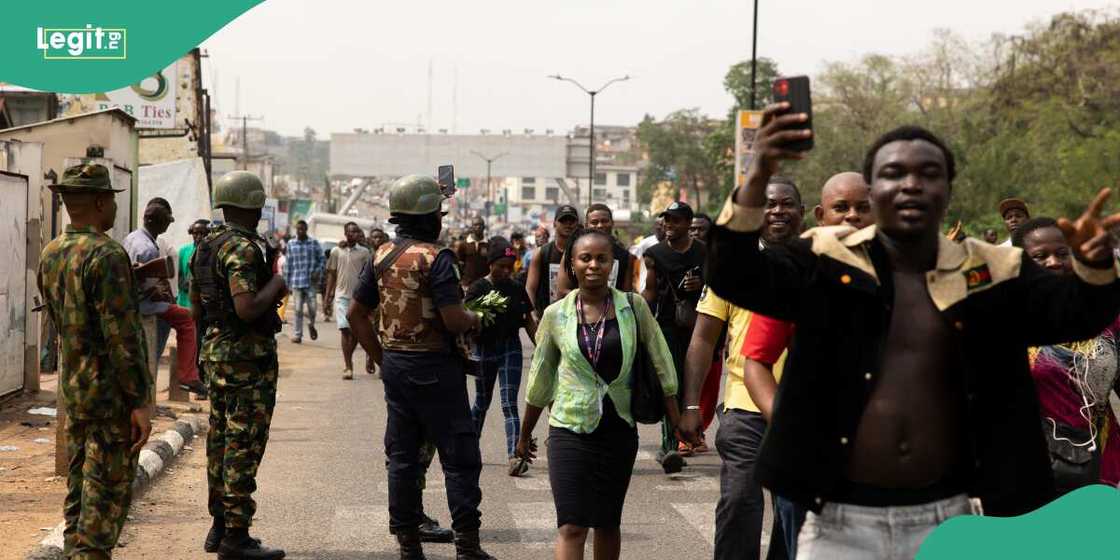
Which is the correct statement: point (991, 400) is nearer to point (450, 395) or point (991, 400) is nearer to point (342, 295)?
point (450, 395)

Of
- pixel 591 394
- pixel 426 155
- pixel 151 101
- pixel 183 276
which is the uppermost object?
pixel 151 101

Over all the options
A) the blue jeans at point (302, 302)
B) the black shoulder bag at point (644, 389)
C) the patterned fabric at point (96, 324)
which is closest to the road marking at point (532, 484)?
the black shoulder bag at point (644, 389)

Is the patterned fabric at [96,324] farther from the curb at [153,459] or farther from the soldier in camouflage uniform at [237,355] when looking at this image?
the soldier in camouflage uniform at [237,355]

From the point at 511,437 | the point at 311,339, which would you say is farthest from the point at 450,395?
the point at 311,339

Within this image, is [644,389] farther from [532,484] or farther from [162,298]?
[162,298]

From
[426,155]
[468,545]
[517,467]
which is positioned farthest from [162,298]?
[426,155]

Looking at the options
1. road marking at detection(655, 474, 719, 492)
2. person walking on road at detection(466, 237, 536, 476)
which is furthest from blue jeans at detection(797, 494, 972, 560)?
person walking on road at detection(466, 237, 536, 476)

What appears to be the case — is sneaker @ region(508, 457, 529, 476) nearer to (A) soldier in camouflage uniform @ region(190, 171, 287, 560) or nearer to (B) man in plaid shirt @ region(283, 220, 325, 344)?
(A) soldier in camouflage uniform @ region(190, 171, 287, 560)

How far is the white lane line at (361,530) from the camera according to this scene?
790cm

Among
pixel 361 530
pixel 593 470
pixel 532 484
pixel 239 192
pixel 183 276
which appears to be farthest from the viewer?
pixel 183 276

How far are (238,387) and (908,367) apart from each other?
449 cm

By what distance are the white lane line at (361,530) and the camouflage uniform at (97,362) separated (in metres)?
1.85

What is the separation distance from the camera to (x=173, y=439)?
11.1 m

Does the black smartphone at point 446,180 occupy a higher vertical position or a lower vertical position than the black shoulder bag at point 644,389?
higher
